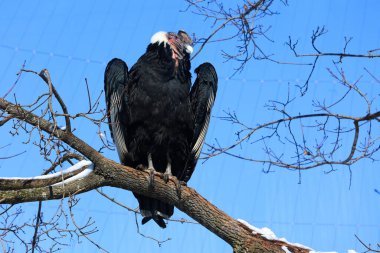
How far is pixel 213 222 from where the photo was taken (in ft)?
14.8

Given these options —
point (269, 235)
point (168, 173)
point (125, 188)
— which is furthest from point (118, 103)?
point (269, 235)

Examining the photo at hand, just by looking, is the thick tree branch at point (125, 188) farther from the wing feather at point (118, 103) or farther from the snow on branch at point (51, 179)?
the wing feather at point (118, 103)

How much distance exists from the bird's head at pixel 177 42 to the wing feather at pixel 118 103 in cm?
46

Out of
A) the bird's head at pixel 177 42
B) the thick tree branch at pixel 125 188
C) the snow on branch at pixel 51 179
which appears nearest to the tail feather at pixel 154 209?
the thick tree branch at pixel 125 188

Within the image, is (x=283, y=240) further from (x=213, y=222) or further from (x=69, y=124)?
(x=69, y=124)

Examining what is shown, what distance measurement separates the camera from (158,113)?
17.7 feet

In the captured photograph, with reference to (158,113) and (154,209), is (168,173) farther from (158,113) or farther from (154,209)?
(158,113)

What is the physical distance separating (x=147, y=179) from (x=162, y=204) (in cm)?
71

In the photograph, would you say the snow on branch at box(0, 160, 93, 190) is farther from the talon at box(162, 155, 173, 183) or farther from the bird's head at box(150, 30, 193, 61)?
the bird's head at box(150, 30, 193, 61)

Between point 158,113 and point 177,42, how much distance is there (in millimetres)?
813

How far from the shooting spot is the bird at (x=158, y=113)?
5.41m

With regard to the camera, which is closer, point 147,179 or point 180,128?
point 147,179

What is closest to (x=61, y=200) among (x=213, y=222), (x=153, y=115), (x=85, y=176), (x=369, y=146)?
(x=85, y=176)

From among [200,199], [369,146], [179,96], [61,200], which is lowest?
[61,200]
